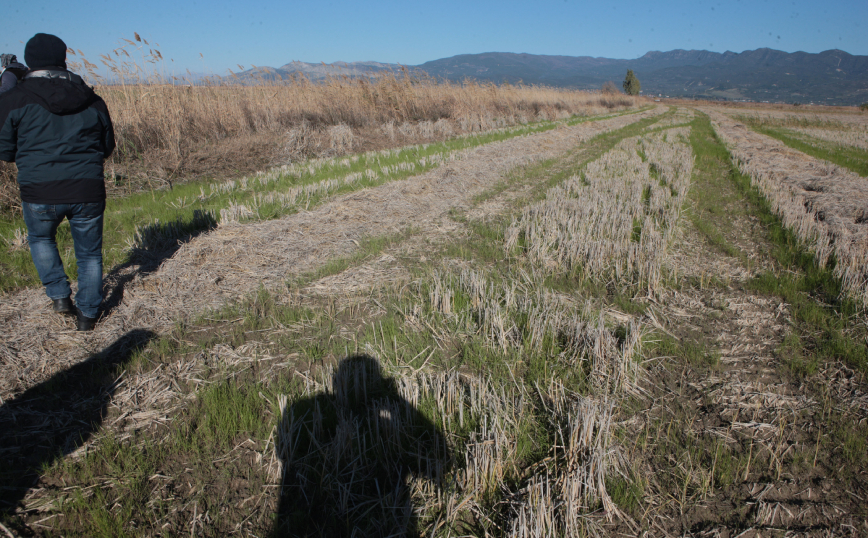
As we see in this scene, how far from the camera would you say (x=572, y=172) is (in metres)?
11.2

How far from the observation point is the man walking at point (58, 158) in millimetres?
3504

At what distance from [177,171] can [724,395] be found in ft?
37.3

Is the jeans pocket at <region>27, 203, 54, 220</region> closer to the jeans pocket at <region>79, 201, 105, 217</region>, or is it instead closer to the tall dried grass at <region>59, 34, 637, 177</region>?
the jeans pocket at <region>79, 201, 105, 217</region>

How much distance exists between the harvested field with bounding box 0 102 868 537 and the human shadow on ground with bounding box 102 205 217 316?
70 mm

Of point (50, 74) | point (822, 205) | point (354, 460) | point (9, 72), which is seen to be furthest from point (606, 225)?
point (9, 72)

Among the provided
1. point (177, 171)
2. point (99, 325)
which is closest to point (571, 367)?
point (99, 325)

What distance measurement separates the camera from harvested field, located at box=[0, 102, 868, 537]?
7.02 feet

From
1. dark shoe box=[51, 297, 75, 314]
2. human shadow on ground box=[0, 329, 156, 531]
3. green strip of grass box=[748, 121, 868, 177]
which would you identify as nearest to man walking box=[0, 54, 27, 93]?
dark shoe box=[51, 297, 75, 314]

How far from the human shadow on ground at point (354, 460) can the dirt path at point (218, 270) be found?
7.20ft

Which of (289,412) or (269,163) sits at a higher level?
(269,163)

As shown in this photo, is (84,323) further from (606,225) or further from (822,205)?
(822,205)

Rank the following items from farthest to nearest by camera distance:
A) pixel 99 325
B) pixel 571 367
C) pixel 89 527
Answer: pixel 99 325
pixel 571 367
pixel 89 527

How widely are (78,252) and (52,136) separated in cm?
107

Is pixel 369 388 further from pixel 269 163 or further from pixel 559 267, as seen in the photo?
pixel 269 163
